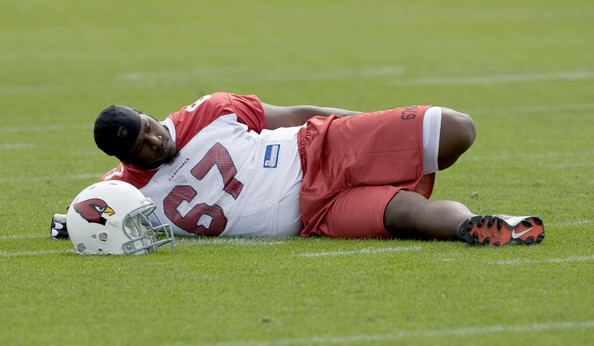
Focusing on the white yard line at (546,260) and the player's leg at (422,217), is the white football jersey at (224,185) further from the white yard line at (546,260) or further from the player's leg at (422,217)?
the white yard line at (546,260)

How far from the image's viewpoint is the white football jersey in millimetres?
7422

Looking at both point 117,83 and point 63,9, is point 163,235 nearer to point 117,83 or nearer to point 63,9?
point 117,83

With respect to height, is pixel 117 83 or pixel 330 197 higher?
pixel 330 197

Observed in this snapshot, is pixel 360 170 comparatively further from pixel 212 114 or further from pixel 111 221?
pixel 111 221

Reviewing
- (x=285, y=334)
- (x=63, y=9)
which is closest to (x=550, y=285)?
(x=285, y=334)

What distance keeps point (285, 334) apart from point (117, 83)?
11.6 m

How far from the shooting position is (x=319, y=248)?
7023 mm

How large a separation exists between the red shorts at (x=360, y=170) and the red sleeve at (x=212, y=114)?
0.54m

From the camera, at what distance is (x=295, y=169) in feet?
24.4

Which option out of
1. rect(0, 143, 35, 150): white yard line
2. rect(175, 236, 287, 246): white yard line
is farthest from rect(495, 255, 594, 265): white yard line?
rect(0, 143, 35, 150): white yard line

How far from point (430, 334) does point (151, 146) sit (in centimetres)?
255

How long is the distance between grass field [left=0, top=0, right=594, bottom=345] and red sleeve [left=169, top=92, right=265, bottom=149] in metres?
0.65

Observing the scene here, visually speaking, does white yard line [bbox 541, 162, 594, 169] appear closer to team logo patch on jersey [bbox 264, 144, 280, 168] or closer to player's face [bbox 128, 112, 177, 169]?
team logo patch on jersey [bbox 264, 144, 280, 168]

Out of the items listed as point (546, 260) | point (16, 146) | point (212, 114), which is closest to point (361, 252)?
point (546, 260)
